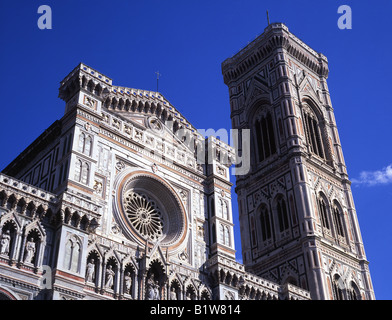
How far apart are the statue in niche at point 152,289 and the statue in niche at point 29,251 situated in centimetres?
542

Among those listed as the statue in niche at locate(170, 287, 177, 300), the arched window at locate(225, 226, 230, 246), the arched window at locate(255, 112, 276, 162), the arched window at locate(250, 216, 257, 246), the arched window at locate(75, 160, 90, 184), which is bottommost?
the statue in niche at locate(170, 287, 177, 300)

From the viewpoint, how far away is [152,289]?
23.5 meters

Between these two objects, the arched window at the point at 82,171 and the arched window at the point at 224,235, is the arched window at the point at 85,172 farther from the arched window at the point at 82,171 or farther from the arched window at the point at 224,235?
the arched window at the point at 224,235

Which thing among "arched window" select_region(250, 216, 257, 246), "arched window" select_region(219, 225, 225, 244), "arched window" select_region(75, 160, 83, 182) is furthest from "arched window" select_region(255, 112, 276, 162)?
"arched window" select_region(75, 160, 83, 182)

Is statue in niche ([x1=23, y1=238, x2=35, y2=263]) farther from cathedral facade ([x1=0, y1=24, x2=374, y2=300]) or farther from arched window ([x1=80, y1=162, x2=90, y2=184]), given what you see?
arched window ([x1=80, y1=162, x2=90, y2=184])

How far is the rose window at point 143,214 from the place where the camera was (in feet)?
84.5

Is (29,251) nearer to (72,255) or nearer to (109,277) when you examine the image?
(72,255)

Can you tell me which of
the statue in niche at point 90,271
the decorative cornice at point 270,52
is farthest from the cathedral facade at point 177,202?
the decorative cornice at point 270,52

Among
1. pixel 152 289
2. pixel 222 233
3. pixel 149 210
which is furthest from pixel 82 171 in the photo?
pixel 222 233

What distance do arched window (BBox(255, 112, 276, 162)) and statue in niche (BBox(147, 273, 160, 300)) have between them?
62.1 feet

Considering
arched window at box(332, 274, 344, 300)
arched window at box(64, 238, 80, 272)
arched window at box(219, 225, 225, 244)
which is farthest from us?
arched window at box(332, 274, 344, 300)

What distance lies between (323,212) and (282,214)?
2819 mm

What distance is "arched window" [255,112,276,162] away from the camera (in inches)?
1612
